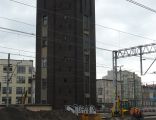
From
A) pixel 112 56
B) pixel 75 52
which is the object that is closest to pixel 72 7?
pixel 75 52

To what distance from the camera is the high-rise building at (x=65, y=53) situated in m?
69.1

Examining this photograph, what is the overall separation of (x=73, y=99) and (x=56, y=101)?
326cm

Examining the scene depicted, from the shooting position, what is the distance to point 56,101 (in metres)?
67.9

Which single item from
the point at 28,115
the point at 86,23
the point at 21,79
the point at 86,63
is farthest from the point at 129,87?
the point at 28,115

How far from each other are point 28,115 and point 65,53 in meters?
38.4

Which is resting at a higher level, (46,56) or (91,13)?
(91,13)

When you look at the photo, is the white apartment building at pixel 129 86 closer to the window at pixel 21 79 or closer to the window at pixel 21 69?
the window at pixel 21 69

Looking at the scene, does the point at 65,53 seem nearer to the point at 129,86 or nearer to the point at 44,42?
the point at 44,42

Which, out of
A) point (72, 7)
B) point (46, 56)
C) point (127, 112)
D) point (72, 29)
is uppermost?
point (72, 7)

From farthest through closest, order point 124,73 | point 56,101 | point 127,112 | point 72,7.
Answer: point 124,73, point 72,7, point 56,101, point 127,112

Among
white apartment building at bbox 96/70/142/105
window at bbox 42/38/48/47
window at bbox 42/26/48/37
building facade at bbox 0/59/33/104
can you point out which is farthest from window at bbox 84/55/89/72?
white apartment building at bbox 96/70/142/105

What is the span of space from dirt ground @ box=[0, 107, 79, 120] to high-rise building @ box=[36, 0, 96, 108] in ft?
100

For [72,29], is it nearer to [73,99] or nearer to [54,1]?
[54,1]

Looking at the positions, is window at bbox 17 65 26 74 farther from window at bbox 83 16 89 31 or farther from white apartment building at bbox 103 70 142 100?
window at bbox 83 16 89 31
